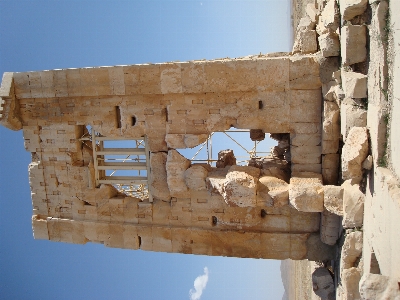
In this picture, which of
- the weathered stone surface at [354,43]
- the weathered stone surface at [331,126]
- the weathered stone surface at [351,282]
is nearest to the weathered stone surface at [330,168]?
the weathered stone surface at [331,126]

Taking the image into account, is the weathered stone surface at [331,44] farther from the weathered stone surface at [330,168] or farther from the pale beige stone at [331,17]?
the weathered stone surface at [330,168]

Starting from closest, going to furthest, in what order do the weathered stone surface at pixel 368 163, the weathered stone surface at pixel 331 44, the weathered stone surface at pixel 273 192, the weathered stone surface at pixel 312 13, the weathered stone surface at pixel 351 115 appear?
the weathered stone surface at pixel 368 163
the weathered stone surface at pixel 351 115
the weathered stone surface at pixel 331 44
the weathered stone surface at pixel 273 192
the weathered stone surface at pixel 312 13

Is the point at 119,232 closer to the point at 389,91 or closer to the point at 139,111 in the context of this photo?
the point at 139,111

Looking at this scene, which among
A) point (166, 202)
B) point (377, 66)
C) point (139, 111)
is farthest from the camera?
point (166, 202)

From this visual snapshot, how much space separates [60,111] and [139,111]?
1765mm

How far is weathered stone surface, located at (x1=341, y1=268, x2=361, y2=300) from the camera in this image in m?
6.34

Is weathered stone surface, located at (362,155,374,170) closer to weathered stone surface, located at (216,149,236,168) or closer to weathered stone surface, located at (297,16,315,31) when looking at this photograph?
weathered stone surface, located at (297,16,315,31)

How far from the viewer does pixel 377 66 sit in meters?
4.88

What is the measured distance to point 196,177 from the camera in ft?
24.9

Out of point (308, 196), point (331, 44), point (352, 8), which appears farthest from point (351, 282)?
point (352, 8)

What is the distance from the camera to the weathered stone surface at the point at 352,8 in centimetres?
536

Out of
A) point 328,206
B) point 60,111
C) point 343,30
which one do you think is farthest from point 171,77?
point 328,206

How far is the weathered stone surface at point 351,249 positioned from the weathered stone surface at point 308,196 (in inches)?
24.5

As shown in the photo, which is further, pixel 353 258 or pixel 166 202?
pixel 166 202
